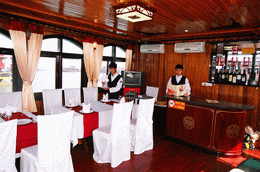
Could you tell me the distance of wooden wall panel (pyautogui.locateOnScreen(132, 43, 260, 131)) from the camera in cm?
463

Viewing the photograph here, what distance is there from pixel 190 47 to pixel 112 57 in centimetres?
276

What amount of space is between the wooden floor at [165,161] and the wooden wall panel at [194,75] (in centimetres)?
194

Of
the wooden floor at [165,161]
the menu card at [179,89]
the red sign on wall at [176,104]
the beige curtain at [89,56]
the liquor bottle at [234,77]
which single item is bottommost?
the wooden floor at [165,161]

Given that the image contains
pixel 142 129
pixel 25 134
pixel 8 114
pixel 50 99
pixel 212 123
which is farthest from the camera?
pixel 50 99

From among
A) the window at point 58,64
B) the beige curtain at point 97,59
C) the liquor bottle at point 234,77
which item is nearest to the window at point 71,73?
the window at point 58,64

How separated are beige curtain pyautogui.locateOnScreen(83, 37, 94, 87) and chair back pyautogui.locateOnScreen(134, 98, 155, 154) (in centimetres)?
290

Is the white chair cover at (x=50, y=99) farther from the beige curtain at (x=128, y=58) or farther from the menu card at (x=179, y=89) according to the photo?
the beige curtain at (x=128, y=58)

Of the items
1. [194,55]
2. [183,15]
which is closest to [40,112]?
[183,15]

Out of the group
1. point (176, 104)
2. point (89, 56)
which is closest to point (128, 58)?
point (89, 56)

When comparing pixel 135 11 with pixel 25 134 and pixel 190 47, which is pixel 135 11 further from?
pixel 190 47

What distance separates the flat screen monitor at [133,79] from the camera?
6.40 m

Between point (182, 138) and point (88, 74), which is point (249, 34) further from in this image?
point (88, 74)

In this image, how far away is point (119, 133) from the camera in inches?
117

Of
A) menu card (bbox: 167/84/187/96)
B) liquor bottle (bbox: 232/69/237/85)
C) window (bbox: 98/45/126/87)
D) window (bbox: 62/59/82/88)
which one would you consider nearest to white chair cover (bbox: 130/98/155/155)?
menu card (bbox: 167/84/187/96)
